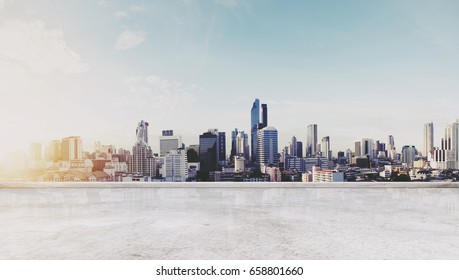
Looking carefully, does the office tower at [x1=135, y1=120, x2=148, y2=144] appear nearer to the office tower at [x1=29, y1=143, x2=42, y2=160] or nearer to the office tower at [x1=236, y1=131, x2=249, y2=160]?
the office tower at [x1=29, y1=143, x2=42, y2=160]

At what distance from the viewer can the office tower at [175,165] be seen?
38.5 ft

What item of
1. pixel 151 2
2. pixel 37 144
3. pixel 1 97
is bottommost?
pixel 37 144

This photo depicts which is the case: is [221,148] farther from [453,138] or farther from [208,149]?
[453,138]

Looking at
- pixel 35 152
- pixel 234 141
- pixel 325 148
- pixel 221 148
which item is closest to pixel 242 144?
pixel 234 141

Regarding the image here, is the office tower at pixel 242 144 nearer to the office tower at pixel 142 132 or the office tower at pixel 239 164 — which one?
the office tower at pixel 239 164

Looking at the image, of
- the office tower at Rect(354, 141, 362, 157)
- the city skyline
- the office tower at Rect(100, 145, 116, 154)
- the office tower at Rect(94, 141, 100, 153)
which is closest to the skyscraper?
the city skyline

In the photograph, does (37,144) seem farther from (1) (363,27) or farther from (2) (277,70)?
(1) (363,27)

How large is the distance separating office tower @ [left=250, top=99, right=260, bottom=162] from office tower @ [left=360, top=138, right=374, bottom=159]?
430cm

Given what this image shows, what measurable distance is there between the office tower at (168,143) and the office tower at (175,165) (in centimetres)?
16

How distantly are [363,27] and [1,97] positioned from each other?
1101cm


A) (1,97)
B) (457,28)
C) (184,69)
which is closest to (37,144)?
(1,97)

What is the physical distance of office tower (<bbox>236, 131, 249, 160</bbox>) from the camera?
16.2m

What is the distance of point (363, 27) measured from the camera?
472 inches

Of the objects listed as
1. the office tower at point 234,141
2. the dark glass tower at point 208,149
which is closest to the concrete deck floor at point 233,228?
the dark glass tower at point 208,149
